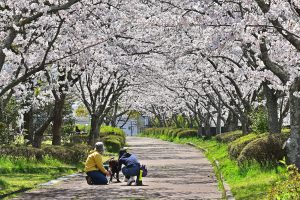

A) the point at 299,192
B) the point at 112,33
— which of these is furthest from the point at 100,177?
the point at 299,192

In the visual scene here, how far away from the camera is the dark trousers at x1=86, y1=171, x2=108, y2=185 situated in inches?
634

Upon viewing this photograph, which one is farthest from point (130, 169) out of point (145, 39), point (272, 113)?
point (145, 39)

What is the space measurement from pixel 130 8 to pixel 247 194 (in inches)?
323

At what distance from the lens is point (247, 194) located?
1270 cm

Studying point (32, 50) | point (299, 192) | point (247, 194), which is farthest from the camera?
point (32, 50)

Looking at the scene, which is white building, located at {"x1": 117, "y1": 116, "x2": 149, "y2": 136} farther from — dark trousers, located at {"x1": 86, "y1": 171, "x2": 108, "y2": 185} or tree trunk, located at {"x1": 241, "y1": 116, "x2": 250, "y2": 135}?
dark trousers, located at {"x1": 86, "y1": 171, "x2": 108, "y2": 185}

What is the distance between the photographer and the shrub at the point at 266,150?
17.3m

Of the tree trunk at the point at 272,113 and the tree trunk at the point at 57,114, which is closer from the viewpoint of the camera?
the tree trunk at the point at 272,113

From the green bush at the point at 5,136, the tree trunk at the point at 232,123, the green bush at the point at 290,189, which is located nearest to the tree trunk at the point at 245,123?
the green bush at the point at 5,136

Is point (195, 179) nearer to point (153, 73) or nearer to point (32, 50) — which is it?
point (32, 50)

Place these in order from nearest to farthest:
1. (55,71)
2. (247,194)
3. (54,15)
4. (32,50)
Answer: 1. (247,194)
2. (54,15)
3. (32,50)
4. (55,71)

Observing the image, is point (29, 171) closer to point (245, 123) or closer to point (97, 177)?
point (97, 177)

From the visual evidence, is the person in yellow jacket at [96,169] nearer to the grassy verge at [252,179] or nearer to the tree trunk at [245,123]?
the grassy verge at [252,179]

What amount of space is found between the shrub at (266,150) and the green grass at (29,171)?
21.6 ft
